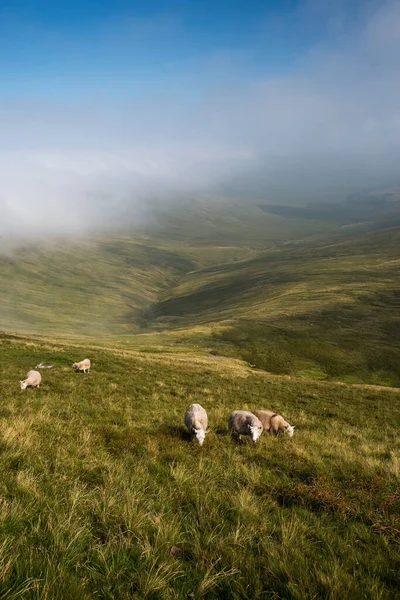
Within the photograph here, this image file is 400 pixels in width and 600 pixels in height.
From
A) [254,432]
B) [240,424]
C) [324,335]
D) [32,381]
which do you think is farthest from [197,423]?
[324,335]

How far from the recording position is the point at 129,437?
33.3 ft

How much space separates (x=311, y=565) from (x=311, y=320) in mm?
Answer: 133681

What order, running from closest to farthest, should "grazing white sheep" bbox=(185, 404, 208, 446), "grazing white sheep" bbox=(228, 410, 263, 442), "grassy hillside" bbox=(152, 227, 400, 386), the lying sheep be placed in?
"grazing white sheep" bbox=(185, 404, 208, 446)
"grazing white sheep" bbox=(228, 410, 263, 442)
the lying sheep
"grassy hillside" bbox=(152, 227, 400, 386)

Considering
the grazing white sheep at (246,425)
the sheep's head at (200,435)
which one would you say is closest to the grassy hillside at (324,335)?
the grazing white sheep at (246,425)

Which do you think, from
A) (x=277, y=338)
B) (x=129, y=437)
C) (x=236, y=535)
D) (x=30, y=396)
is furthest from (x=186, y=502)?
(x=277, y=338)

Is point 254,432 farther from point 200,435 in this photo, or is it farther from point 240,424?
point 200,435

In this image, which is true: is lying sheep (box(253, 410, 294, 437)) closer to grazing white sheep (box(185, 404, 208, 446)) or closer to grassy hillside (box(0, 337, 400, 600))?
grassy hillside (box(0, 337, 400, 600))

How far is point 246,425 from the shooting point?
12.5 meters

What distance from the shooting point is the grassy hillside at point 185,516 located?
383cm

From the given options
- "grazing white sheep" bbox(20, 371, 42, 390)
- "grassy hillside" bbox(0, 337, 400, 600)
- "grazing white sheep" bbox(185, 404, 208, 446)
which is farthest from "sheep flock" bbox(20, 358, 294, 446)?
"grazing white sheep" bbox(20, 371, 42, 390)

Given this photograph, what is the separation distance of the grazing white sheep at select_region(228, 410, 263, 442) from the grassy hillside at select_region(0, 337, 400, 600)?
73 centimetres

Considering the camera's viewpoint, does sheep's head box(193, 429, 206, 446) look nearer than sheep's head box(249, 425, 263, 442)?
Yes

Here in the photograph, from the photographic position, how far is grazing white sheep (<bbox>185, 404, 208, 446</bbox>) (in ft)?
36.4

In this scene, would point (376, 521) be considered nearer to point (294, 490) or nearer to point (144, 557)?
point (294, 490)
